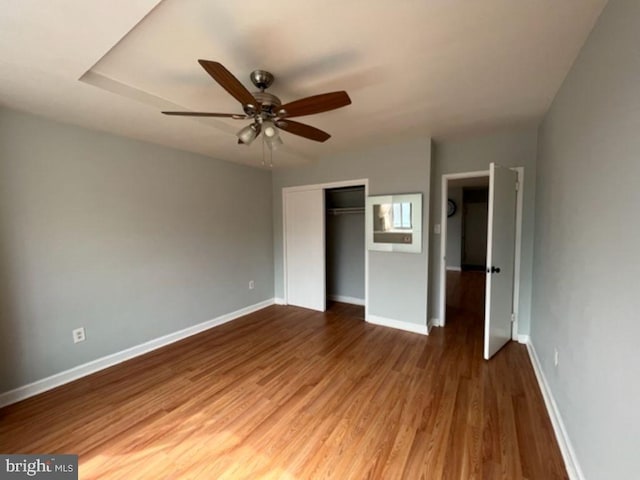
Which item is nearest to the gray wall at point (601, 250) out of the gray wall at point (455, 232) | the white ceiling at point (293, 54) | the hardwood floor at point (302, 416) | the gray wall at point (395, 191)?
the white ceiling at point (293, 54)

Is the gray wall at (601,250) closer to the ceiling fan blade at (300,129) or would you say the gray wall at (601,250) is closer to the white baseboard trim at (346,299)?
the ceiling fan blade at (300,129)

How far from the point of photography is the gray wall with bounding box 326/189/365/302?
450cm

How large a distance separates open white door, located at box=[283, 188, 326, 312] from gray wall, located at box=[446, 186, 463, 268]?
4.58 m

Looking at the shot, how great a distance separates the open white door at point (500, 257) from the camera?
2492mm

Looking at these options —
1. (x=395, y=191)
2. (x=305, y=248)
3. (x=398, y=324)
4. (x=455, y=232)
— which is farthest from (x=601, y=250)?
(x=455, y=232)

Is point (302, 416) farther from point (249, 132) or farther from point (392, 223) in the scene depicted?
point (392, 223)

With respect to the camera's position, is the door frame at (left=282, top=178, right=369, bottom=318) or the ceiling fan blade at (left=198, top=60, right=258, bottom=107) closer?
the ceiling fan blade at (left=198, top=60, right=258, bottom=107)

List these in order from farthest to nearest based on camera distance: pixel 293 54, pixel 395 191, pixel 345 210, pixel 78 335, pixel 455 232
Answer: pixel 455 232 < pixel 345 210 < pixel 395 191 < pixel 78 335 < pixel 293 54

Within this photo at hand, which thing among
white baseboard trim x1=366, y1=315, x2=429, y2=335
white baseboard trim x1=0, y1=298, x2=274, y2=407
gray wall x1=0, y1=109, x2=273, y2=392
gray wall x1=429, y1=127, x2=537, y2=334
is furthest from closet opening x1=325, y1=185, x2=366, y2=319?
white baseboard trim x1=0, y1=298, x2=274, y2=407

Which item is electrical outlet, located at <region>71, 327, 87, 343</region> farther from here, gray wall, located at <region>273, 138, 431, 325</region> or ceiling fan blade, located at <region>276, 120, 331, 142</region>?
gray wall, located at <region>273, 138, 431, 325</region>

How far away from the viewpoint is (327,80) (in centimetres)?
181

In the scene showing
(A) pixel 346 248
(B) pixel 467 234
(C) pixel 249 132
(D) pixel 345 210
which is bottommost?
(A) pixel 346 248

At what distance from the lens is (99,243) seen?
2510 millimetres

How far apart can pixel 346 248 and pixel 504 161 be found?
100 inches
